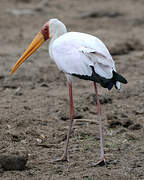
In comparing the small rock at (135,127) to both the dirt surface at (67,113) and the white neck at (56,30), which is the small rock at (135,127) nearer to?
A: the dirt surface at (67,113)

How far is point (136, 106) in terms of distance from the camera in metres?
7.86

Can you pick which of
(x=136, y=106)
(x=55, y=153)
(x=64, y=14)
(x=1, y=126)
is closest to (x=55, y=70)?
(x=136, y=106)

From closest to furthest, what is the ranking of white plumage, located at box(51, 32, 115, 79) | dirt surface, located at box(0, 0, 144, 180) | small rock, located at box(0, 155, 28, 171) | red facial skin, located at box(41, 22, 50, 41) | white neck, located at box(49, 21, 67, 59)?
1. small rock, located at box(0, 155, 28, 171)
2. dirt surface, located at box(0, 0, 144, 180)
3. white plumage, located at box(51, 32, 115, 79)
4. white neck, located at box(49, 21, 67, 59)
5. red facial skin, located at box(41, 22, 50, 41)

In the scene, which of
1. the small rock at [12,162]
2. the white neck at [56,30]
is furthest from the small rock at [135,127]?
the small rock at [12,162]

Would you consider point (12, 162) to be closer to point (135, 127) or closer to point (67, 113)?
point (135, 127)

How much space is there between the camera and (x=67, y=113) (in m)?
7.43

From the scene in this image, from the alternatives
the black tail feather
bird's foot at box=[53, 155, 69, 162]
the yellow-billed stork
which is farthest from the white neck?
bird's foot at box=[53, 155, 69, 162]

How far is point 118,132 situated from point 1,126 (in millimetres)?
1474

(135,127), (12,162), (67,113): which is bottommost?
(67,113)

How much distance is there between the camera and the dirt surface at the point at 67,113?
5414mm

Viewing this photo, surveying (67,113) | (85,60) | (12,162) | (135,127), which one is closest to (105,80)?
(85,60)

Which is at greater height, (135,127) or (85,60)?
(85,60)

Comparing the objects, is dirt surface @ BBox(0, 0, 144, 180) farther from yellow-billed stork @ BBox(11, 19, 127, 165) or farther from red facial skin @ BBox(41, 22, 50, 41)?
red facial skin @ BBox(41, 22, 50, 41)

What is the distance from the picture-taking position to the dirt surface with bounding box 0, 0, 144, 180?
213 inches
